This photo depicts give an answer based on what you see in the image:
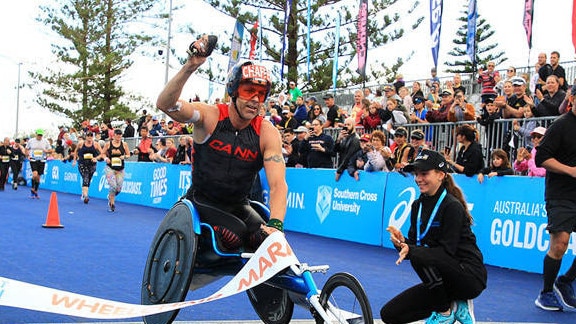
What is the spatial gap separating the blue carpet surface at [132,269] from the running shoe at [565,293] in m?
0.20

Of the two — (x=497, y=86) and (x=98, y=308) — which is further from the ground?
(x=497, y=86)

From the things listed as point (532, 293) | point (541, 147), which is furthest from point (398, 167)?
point (541, 147)

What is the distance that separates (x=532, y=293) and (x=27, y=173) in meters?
29.7

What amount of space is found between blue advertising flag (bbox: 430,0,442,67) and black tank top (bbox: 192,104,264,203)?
1742 centimetres

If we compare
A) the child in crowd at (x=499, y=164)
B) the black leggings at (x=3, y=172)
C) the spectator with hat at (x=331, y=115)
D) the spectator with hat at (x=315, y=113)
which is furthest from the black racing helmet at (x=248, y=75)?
the black leggings at (x=3, y=172)

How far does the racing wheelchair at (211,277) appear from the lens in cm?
448

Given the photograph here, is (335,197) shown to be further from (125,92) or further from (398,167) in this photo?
(125,92)

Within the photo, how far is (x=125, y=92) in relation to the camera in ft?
176

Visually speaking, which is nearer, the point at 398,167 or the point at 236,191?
the point at 236,191

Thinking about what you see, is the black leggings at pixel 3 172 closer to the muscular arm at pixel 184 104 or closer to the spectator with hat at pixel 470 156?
the spectator with hat at pixel 470 156

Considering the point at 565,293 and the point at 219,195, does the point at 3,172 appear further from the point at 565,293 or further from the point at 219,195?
the point at 219,195

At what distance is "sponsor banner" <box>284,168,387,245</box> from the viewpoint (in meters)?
13.1

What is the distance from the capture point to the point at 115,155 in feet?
62.4

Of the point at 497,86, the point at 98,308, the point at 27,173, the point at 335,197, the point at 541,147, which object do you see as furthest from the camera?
the point at 27,173
